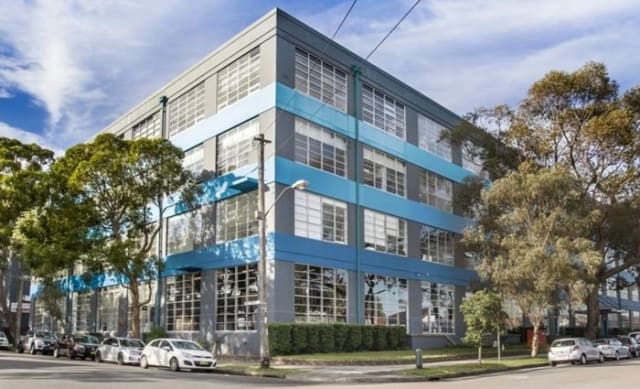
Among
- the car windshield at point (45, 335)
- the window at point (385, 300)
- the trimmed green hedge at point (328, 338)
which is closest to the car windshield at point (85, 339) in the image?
the car windshield at point (45, 335)

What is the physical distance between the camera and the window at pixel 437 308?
42594 mm

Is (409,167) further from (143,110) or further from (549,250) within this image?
(143,110)

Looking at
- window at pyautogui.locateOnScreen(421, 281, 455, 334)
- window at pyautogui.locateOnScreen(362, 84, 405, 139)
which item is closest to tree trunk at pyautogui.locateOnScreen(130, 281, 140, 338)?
window at pyautogui.locateOnScreen(362, 84, 405, 139)

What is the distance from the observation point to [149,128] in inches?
1841

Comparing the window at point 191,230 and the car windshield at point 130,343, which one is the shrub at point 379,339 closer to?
the window at point 191,230

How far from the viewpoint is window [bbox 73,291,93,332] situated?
50441mm

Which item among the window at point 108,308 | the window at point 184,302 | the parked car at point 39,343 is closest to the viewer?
the window at point 184,302

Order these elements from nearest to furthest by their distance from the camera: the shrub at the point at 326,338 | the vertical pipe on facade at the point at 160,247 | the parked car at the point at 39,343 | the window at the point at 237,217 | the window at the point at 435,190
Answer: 1. the shrub at the point at 326,338
2. the window at the point at 237,217
3. the vertical pipe on facade at the point at 160,247
4. the parked car at the point at 39,343
5. the window at the point at 435,190

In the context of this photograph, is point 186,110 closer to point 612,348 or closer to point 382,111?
point 382,111

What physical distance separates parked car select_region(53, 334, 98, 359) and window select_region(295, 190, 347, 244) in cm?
1245

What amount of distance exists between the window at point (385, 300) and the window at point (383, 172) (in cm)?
551

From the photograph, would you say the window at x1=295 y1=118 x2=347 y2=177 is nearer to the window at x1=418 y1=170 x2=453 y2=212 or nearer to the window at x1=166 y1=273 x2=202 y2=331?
the window at x1=418 y1=170 x2=453 y2=212

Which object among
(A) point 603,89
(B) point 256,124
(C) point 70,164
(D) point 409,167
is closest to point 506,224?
(D) point 409,167

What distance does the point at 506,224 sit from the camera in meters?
37.3
